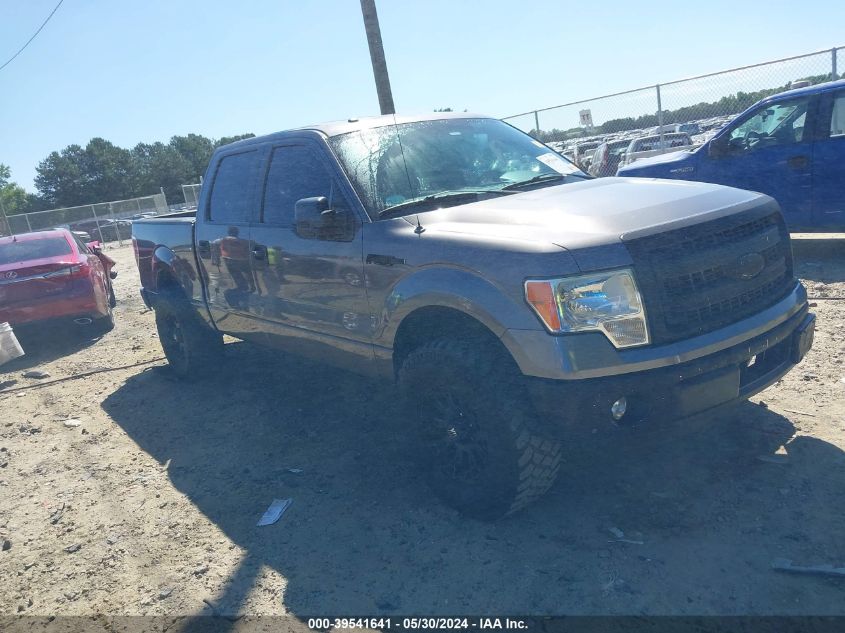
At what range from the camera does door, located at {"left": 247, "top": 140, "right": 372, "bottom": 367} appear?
3637 millimetres

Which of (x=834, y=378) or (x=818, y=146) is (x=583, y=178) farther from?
(x=818, y=146)

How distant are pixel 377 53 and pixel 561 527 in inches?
344

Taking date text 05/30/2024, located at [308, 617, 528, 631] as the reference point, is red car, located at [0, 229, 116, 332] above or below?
above

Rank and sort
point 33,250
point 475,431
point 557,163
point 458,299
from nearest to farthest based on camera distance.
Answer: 1. point 458,299
2. point 475,431
3. point 557,163
4. point 33,250

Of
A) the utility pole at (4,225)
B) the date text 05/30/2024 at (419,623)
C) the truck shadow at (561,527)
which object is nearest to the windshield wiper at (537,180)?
the truck shadow at (561,527)

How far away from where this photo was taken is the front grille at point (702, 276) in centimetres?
267

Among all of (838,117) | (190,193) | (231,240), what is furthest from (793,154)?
(190,193)

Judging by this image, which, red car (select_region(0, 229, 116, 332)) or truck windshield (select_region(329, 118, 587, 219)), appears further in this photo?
red car (select_region(0, 229, 116, 332))

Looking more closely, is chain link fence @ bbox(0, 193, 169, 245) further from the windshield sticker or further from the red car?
the windshield sticker

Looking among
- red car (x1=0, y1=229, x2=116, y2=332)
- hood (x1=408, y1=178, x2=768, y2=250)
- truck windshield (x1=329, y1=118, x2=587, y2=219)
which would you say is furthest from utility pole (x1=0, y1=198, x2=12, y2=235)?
hood (x1=408, y1=178, x2=768, y2=250)

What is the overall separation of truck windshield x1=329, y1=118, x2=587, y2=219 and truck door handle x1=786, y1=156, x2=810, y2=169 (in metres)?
3.95

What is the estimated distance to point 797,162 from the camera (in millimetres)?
6949

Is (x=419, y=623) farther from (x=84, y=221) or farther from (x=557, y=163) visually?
(x=84, y=221)

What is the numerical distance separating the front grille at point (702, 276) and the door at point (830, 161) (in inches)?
178
